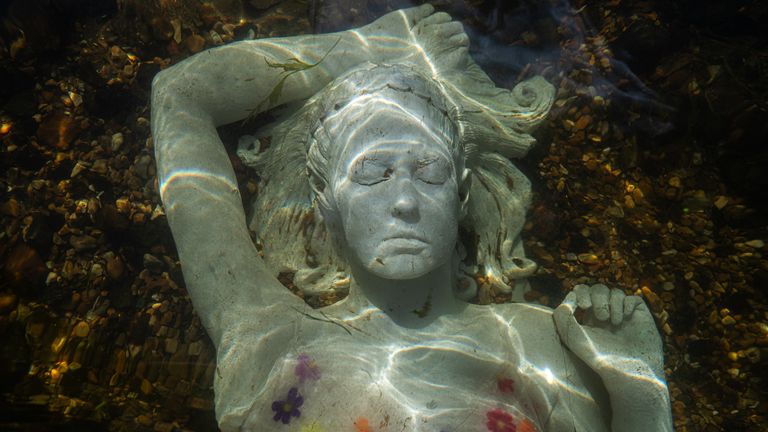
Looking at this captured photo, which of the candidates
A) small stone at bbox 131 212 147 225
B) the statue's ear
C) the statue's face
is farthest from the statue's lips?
small stone at bbox 131 212 147 225

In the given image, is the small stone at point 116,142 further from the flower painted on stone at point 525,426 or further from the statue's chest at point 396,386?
the flower painted on stone at point 525,426

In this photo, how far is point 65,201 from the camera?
326cm

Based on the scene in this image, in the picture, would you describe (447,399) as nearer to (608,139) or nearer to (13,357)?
(608,139)

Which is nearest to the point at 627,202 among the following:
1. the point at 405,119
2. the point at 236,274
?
the point at 405,119

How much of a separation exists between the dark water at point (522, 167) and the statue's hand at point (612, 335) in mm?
682

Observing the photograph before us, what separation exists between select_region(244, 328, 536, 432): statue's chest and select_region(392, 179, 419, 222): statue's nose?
72 centimetres

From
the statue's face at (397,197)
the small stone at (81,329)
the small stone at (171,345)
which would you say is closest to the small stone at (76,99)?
the small stone at (81,329)

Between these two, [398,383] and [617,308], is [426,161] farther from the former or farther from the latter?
[617,308]

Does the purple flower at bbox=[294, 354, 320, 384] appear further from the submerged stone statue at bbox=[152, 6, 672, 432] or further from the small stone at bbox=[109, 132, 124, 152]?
the small stone at bbox=[109, 132, 124, 152]

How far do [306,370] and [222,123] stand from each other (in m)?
1.57

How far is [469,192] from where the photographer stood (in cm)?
279

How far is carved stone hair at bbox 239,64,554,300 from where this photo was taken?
9.55 feet

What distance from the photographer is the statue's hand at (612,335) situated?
244cm

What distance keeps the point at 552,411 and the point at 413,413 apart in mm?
721
